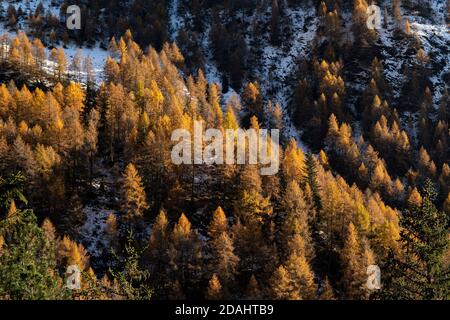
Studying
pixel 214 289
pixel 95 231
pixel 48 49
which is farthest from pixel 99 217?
pixel 48 49

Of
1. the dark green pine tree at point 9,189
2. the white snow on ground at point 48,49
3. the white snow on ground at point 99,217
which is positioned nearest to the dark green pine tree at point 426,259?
the dark green pine tree at point 9,189

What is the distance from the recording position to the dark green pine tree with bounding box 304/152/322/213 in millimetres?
80750

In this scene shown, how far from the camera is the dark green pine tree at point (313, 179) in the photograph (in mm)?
80750

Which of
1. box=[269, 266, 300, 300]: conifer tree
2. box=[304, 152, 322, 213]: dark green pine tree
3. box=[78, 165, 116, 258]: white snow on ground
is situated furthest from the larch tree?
box=[304, 152, 322, 213]: dark green pine tree

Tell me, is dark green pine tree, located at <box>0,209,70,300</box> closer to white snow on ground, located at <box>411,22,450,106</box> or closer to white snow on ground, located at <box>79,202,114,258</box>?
white snow on ground, located at <box>79,202,114,258</box>

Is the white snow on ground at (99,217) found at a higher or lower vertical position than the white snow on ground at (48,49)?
lower

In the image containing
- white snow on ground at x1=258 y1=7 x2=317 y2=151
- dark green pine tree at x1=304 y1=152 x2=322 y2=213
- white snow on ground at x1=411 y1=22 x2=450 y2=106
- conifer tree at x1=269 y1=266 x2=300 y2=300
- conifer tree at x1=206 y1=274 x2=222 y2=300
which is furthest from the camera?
white snow on ground at x1=258 y1=7 x2=317 y2=151

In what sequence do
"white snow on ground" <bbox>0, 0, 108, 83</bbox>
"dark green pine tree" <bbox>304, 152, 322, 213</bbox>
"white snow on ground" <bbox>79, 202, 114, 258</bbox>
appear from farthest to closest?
"white snow on ground" <bbox>0, 0, 108, 83</bbox>, "dark green pine tree" <bbox>304, 152, 322, 213</bbox>, "white snow on ground" <bbox>79, 202, 114, 258</bbox>

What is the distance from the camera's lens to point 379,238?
245ft

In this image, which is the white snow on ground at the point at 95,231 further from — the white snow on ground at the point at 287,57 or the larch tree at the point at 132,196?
the white snow on ground at the point at 287,57
